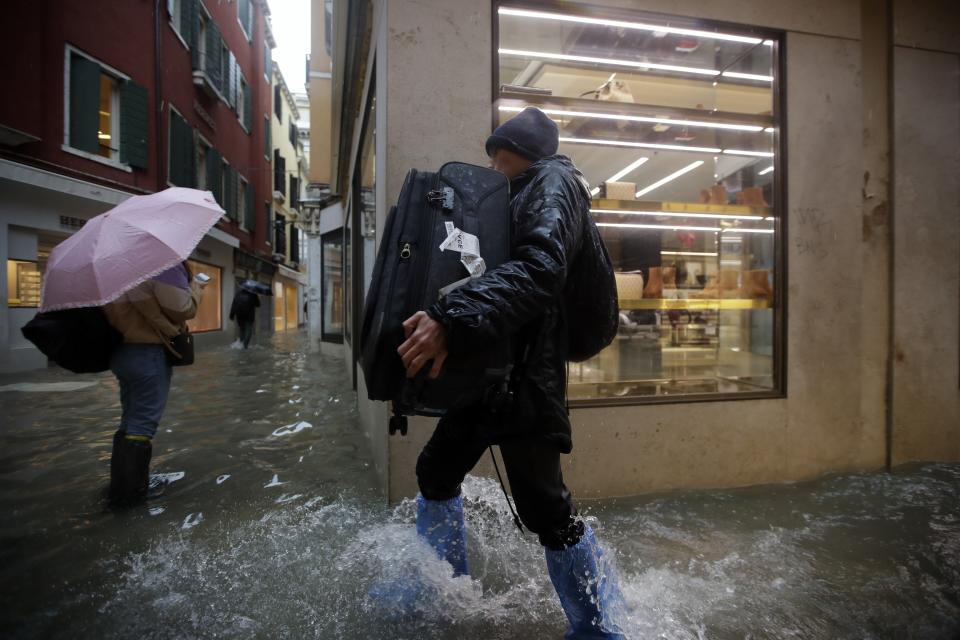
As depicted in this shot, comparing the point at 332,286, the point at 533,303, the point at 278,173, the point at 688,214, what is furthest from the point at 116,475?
the point at 278,173

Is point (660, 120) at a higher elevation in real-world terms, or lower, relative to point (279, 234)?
lower

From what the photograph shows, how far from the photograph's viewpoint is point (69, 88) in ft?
32.1

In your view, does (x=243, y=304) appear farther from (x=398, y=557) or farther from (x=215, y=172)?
(x=398, y=557)

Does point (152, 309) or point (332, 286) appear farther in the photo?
point (332, 286)

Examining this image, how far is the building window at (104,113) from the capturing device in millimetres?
9891

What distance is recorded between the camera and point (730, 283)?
13.0ft

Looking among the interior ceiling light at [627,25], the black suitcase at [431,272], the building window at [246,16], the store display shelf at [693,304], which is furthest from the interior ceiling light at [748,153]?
the building window at [246,16]

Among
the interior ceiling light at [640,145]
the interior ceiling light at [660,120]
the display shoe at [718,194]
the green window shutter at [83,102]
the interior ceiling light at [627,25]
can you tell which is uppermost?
the green window shutter at [83,102]

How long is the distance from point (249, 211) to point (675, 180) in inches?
792

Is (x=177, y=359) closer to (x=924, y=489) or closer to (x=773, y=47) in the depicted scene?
(x=773, y=47)

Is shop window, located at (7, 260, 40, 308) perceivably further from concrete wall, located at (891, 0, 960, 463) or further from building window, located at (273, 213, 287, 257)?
building window, located at (273, 213, 287, 257)

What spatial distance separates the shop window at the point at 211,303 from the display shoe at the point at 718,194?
15401 millimetres

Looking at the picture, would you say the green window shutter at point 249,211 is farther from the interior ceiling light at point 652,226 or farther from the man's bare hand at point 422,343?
the man's bare hand at point 422,343

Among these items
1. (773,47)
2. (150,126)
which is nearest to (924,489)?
(773,47)
